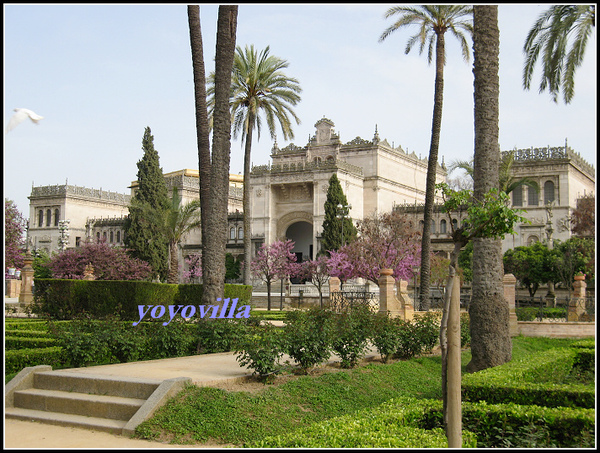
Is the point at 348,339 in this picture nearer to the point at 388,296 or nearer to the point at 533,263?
the point at 388,296

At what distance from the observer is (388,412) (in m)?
7.22

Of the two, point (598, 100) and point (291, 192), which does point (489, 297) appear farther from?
point (291, 192)

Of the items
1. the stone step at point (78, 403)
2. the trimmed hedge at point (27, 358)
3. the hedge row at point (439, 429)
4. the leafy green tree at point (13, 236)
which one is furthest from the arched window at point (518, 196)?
the stone step at point (78, 403)

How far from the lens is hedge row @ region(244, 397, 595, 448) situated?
611cm

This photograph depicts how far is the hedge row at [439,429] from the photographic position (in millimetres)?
6105

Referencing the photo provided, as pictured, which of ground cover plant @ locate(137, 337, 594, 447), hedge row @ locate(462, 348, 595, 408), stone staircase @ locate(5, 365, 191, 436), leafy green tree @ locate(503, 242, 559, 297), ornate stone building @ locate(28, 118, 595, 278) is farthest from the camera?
ornate stone building @ locate(28, 118, 595, 278)

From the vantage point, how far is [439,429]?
675 cm

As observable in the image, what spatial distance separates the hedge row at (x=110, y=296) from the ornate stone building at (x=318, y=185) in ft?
86.8

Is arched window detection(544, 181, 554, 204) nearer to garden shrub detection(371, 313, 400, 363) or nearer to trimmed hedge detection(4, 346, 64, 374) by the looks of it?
garden shrub detection(371, 313, 400, 363)

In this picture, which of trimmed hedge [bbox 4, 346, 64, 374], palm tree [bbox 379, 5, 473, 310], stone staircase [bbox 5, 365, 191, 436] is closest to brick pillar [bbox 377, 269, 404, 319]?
palm tree [bbox 379, 5, 473, 310]

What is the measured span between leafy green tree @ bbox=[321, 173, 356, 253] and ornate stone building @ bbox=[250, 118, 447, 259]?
2813mm

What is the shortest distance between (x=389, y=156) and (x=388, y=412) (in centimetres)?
4842

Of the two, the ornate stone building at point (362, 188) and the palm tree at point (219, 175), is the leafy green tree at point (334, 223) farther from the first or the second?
the palm tree at point (219, 175)

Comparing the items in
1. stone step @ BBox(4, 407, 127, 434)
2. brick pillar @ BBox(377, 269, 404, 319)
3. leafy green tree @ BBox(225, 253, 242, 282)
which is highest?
leafy green tree @ BBox(225, 253, 242, 282)
